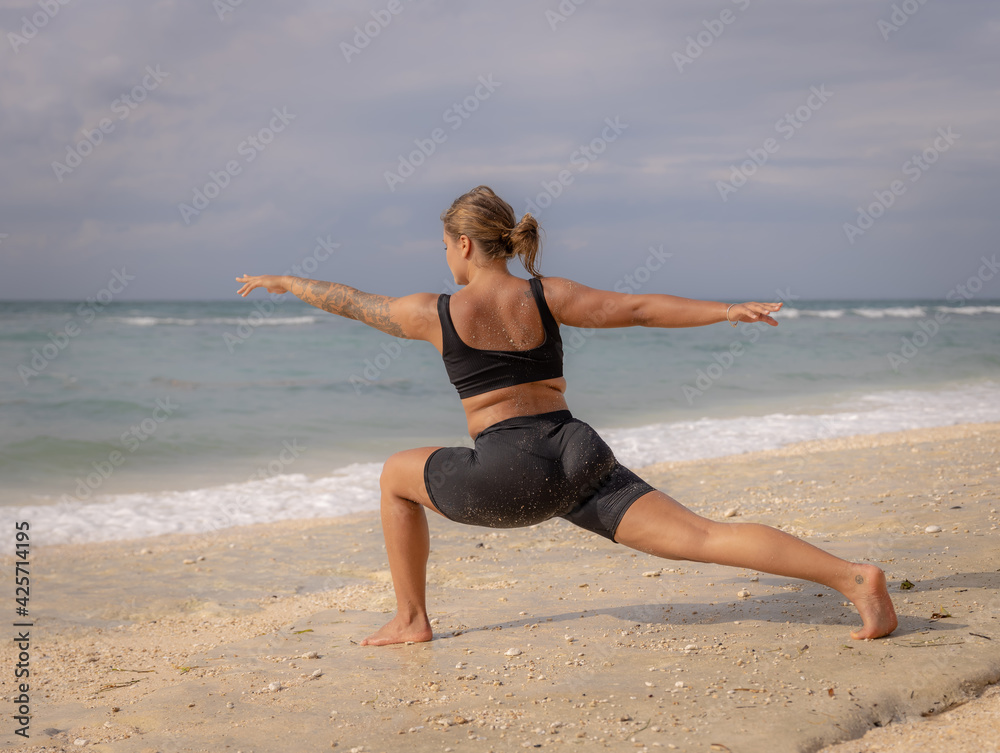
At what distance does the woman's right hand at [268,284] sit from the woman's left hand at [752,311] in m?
1.97

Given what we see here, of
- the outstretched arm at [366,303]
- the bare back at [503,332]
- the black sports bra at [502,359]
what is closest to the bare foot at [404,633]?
the bare back at [503,332]

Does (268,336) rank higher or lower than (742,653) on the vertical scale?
higher

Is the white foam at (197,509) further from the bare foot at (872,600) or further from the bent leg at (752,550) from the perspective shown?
the bare foot at (872,600)

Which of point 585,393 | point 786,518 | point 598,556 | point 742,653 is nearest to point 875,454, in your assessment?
point 786,518

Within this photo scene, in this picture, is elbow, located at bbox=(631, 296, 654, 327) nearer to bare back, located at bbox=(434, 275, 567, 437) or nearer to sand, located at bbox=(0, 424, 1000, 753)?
bare back, located at bbox=(434, 275, 567, 437)

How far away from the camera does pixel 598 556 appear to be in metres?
5.16

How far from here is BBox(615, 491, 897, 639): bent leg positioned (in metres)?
2.99

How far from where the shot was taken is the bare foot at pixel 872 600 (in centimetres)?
307

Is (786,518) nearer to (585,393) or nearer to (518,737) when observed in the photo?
(518,737)

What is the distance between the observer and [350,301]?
3506mm

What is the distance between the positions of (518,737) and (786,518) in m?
3.54

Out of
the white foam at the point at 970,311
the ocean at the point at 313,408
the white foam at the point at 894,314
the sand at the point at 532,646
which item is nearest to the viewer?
the sand at the point at 532,646

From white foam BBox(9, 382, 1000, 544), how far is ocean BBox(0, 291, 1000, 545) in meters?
0.03

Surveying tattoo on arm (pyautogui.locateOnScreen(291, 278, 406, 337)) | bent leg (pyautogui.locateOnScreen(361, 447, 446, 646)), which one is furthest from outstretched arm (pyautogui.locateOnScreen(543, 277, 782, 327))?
bent leg (pyautogui.locateOnScreen(361, 447, 446, 646))
